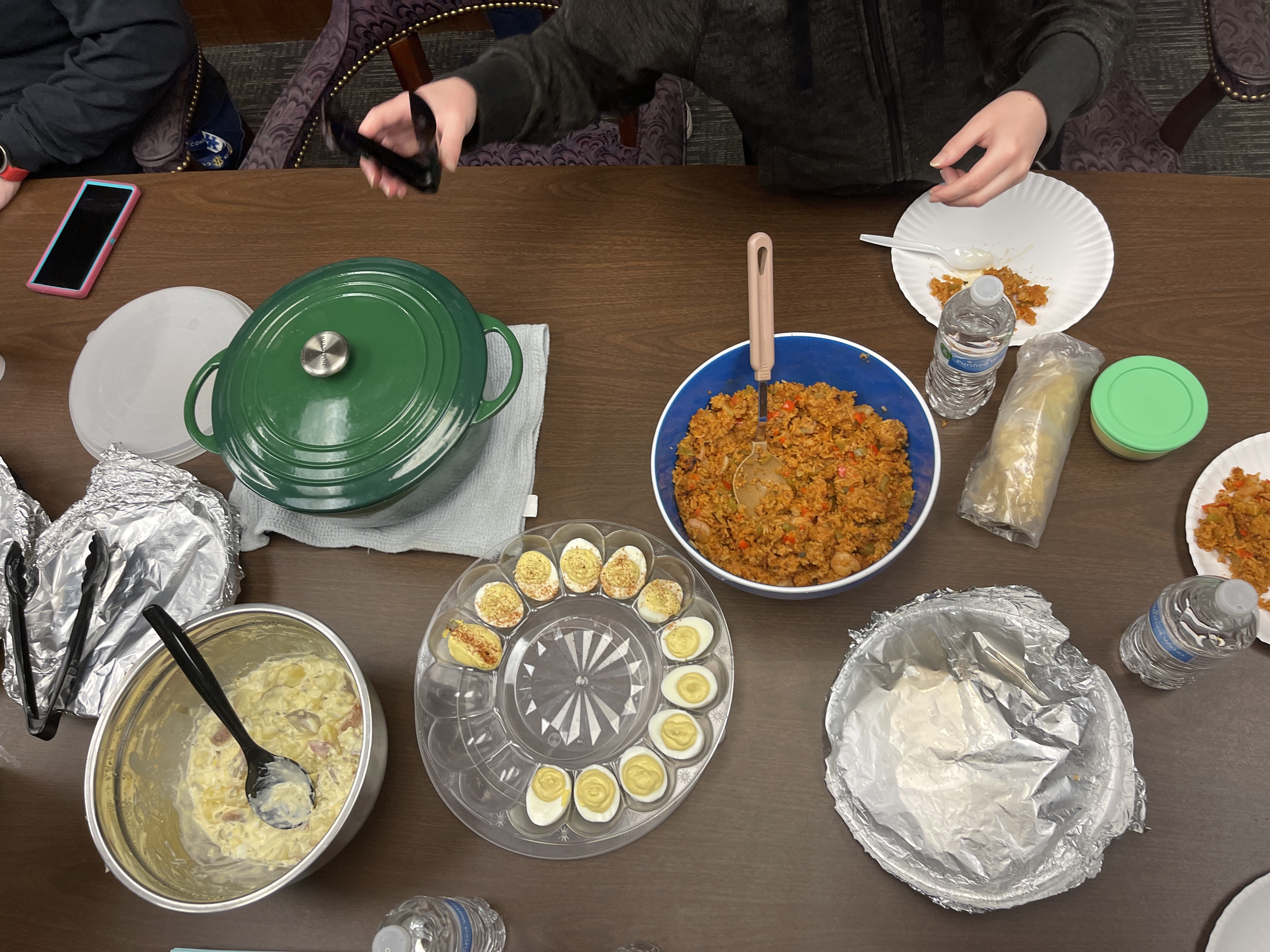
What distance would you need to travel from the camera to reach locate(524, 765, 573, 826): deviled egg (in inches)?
37.9

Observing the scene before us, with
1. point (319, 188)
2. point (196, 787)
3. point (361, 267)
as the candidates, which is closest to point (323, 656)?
point (196, 787)

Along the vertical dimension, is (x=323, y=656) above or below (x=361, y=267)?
below

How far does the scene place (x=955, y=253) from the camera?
3.88ft

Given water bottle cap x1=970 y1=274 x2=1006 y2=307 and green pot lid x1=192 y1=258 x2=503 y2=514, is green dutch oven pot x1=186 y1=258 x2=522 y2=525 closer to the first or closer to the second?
green pot lid x1=192 y1=258 x2=503 y2=514

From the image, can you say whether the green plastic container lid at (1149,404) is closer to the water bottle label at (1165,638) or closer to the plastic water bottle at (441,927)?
the water bottle label at (1165,638)

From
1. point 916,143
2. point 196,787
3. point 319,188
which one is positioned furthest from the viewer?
point 319,188

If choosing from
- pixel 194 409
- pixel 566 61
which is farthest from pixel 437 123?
pixel 194 409

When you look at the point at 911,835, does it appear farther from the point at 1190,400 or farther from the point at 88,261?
the point at 88,261

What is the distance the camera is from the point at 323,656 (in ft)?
3.40

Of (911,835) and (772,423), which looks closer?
(911,835)

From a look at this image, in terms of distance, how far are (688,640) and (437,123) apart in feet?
2.92

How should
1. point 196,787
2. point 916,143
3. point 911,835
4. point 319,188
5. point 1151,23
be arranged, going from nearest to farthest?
point 911,835, point 196,787, point 916,143, point 319,188, point 1151,23

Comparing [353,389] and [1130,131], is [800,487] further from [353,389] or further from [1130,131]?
[1130,131]

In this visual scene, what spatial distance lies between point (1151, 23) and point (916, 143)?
2094mm
